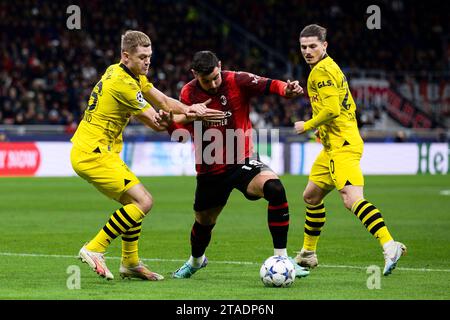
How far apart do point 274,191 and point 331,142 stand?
1.31 m

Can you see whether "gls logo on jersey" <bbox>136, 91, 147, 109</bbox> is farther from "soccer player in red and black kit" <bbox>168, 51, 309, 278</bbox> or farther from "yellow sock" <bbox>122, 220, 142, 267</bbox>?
"yellow sock" <bbox>122, 220, 142, 267</bbox>

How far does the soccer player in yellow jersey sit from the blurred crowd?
20.7 metres

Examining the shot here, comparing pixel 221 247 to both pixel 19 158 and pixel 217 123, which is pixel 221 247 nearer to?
pixel 217 123

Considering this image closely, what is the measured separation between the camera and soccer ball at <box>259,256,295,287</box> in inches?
352

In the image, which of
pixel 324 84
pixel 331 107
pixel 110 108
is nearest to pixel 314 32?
pixel 324 84

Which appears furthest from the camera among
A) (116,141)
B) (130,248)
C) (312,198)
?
(312,198)

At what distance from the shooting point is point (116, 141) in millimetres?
9750

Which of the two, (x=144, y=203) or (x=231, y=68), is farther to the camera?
(x=231, y=68)

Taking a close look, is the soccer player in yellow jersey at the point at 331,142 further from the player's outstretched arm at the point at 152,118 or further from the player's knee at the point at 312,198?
the player's outstretched arm at the point at 152,118

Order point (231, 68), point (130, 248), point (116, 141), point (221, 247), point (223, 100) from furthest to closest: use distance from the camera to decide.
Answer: point (231, 68) < point (221, 247) < point (223, 100) < point (116, 141) < point (130, 248)

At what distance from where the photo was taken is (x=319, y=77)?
10180 mm

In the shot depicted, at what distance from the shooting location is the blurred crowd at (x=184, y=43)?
32594mm

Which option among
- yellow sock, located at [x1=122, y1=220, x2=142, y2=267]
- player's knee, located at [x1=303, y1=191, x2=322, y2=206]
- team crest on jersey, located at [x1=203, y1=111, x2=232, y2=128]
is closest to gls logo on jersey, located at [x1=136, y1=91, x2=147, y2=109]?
team crest on jersey, located at [x1=203, y1=111, x2=232, y2=128]
